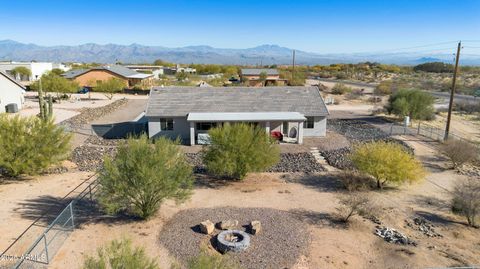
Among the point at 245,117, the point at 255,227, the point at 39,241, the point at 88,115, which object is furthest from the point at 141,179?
the point at 88,115

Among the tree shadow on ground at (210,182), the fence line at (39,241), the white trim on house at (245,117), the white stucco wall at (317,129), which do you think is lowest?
the tree shadow on ground at (210,182)

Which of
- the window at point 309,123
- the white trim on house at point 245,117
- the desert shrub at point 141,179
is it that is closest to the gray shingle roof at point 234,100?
the window at point 309,123

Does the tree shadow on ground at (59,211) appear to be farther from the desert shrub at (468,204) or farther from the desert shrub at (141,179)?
the desert shrub at (468,204)

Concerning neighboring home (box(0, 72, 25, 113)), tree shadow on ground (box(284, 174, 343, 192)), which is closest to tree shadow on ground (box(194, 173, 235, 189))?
tree shadow on ground (box(284, 174, 343, 192))

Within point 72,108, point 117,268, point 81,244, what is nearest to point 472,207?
point 117,268

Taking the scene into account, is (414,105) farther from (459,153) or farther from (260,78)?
(260,78)
